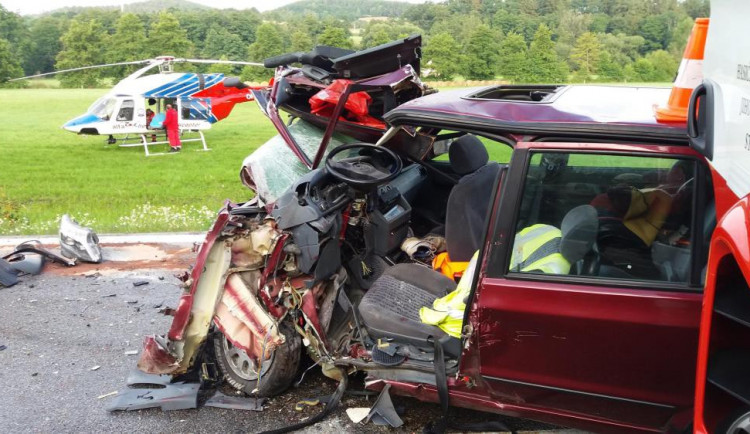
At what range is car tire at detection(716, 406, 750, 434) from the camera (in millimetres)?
2037

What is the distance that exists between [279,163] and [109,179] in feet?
60.5

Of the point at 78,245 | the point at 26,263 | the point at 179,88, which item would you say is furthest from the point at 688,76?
the point at 179,88

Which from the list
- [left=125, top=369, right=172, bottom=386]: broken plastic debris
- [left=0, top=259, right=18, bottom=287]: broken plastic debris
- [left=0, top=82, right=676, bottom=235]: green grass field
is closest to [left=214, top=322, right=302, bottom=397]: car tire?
[left=125, top=369, right=172, bottom=386]: broken plastic debris

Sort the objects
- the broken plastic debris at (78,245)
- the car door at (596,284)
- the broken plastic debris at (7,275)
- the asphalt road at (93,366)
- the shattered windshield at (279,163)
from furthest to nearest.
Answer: the broken plastic debris at (78,245), the broken plastic debris at (7,275), the shattered windshield at (279,163), the asphalt road at (93,366), the car door at (596,284)

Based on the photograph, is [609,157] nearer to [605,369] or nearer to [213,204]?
[605,369]

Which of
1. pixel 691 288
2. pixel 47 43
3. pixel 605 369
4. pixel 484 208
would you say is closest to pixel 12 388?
pixel 484 208

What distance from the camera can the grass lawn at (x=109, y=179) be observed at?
1117cm

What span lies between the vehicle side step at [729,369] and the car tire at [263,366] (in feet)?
8.28

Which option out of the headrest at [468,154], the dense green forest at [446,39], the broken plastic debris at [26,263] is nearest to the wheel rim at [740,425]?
the headrest at [468,154]

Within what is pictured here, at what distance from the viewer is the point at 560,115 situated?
126 inches

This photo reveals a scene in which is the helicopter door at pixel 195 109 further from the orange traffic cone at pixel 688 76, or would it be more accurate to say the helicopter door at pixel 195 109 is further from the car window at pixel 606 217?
the orange traffic cone at pixel 688 76

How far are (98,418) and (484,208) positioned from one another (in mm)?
2751

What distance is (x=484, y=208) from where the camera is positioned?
4227mm

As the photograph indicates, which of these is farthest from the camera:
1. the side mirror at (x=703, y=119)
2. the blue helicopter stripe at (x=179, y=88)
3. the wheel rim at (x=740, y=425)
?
the blue helicopter stripe at (x=179, y=88)
